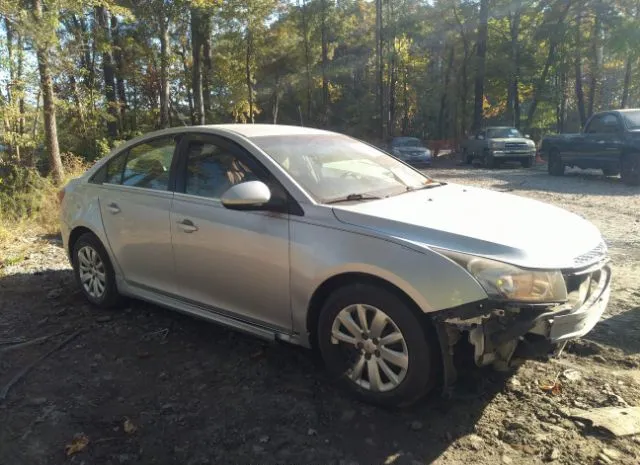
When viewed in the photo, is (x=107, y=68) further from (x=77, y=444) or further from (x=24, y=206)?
(x=77, y=444)

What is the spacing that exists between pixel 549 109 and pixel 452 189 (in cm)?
3906

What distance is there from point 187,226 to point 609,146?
13.1m

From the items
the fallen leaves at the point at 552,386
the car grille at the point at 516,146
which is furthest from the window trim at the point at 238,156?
the car grille at the point at 516,146

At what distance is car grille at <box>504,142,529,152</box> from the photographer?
20547 mm

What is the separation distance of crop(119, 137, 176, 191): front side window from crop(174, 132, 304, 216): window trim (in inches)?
5.2

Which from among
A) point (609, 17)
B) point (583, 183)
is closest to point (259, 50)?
point (609, 17)

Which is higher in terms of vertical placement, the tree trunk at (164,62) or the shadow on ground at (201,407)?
the tree trunk at (164,62)

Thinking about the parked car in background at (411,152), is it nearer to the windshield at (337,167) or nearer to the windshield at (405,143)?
the windshield at (405,143)

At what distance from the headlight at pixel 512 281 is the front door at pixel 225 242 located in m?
1.21

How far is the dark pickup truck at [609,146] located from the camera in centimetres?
1316

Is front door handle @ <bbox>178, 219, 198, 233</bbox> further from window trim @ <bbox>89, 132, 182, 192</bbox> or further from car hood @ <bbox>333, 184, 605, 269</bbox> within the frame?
car hood @ <bbox>333, 184, 605, 269</bbox>

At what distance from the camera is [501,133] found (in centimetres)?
2195

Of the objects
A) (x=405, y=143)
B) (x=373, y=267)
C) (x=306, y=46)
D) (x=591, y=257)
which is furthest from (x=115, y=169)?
A: (x=306, y=46)

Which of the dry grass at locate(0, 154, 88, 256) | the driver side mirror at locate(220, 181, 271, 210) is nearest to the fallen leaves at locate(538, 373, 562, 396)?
the driver side mirror at locate(220, 181, 271, 210)
